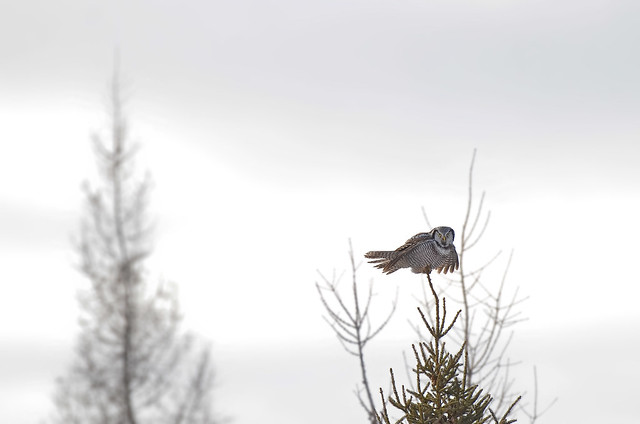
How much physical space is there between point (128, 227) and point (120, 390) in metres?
5.02

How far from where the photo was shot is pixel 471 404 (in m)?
4.89

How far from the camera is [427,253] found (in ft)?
16.2

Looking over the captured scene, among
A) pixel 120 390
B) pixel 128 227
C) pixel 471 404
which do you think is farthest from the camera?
pixel 128 227

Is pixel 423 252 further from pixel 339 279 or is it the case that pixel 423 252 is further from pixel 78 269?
pixel 78 269

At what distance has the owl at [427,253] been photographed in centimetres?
492

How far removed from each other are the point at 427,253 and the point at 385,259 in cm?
28

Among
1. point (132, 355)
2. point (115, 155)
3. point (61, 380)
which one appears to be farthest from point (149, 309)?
point (115, 155)

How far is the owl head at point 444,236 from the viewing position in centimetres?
490

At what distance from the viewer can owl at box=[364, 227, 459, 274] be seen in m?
4.92

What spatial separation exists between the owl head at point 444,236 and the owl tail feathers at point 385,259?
27cm

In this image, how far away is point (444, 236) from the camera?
193 inches

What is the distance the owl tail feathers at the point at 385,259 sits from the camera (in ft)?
16.4

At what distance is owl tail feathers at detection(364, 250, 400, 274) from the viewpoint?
5.00m

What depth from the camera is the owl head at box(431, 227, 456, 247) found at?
16.1 ft
